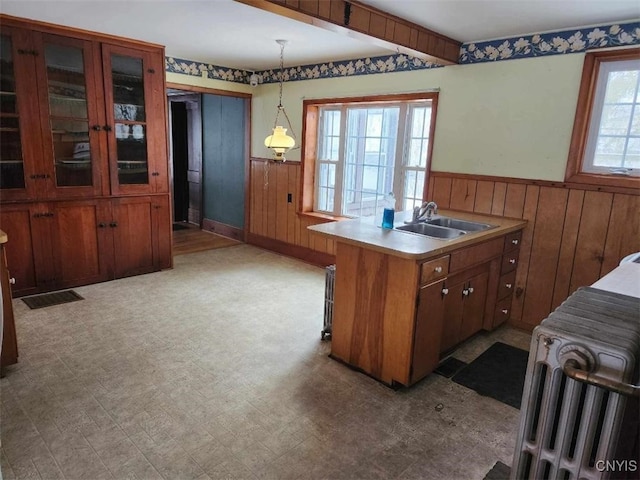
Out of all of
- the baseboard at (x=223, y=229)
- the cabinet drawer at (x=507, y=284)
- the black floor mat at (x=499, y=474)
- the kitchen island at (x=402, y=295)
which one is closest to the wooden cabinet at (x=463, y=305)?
the kitchen island at (x=402, y=295)

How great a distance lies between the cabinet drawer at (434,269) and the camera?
2291 millimetres

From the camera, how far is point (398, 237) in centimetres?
257

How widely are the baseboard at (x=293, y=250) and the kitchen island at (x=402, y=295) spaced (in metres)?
1.90

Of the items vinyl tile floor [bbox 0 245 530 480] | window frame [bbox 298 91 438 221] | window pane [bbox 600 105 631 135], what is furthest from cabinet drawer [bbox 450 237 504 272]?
window frame [bbox 298 91 438 221]

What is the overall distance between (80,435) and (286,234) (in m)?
3.49

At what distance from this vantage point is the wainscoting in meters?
2.94

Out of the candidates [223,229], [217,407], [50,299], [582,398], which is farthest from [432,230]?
[223,229]

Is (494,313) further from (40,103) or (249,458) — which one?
(40,103)

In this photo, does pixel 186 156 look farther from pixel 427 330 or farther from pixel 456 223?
pixel 427 330

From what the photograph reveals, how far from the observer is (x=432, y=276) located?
2.38 meters

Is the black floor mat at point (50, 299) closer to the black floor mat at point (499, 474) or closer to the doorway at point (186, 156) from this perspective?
the doorway at point (186, 156)

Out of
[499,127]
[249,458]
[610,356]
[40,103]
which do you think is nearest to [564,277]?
[499,127]

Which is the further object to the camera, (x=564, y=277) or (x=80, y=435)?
(x=564, y=277)

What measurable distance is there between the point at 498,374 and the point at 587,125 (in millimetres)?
1873
